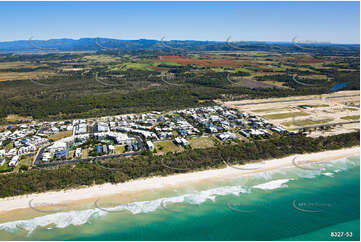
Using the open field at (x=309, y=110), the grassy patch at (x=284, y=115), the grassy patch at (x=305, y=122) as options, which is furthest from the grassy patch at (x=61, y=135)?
the grassy patch at (x=305, y=122)

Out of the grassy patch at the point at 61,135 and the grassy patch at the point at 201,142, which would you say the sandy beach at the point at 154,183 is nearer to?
the grassy patch at the point at 201,142

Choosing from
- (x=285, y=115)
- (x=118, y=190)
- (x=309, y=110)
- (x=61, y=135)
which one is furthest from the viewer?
(x=309, y=110)

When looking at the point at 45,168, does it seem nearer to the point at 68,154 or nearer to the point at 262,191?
the point at 68,154

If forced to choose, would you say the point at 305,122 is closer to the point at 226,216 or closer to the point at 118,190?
the point at 226,216

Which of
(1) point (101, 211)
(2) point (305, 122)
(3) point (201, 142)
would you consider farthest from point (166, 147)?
(2) point (305, 122)

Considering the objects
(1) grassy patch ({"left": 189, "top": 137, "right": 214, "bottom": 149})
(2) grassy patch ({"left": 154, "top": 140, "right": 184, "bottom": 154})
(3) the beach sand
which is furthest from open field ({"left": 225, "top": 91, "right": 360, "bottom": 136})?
(2) grassy patch ({"left": 154, "top": 140, "right": 184, "bottom": 154})

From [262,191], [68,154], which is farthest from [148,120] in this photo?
[262,191]
